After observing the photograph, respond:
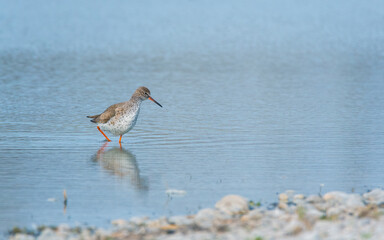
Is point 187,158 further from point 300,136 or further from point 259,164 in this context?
point 300,136

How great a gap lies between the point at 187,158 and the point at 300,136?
3.35 m

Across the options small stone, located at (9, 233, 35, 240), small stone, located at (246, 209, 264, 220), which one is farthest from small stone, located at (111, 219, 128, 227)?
small stone, located at (246, 209, 264, 220)

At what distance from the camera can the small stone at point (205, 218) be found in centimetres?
891

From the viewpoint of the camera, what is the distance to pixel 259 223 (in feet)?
28.9

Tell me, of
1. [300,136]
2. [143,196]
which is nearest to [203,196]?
[143,196]

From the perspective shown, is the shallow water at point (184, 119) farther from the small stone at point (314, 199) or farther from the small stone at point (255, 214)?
the small stone at point (255, 214)

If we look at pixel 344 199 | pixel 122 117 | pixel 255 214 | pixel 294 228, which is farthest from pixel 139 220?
pixel 122 117

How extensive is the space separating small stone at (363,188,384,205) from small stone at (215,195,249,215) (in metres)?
1.91

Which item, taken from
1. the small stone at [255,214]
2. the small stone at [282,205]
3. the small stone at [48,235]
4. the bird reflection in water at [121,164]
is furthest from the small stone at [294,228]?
the bird reflection in water at [121,164]

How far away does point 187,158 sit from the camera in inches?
541

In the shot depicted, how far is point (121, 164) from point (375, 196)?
5.12m

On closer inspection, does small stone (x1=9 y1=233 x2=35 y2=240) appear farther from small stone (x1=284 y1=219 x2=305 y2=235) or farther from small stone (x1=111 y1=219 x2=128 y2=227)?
small stone (x1=284 y1=219 x2=305 y2=235)

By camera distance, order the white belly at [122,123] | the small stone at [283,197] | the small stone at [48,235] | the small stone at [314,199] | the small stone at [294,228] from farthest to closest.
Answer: the white belly at [122,123] → the small stone at [283,197] → the small stone at [314,199] → the small stone at [48,235] → the small stone at [294,228]

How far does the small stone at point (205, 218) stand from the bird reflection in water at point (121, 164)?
6.83ft
